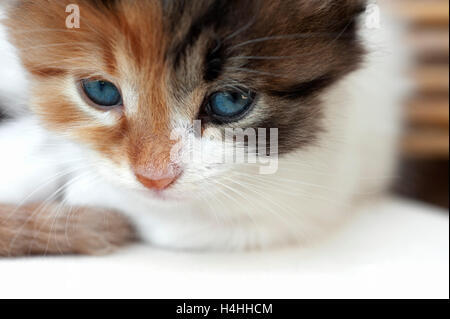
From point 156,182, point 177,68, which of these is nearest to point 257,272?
point 156,182

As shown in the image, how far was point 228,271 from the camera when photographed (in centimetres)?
108

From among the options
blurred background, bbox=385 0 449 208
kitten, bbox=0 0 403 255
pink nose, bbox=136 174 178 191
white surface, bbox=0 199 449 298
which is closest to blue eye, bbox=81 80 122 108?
kitten, bbox=0 0 403 255

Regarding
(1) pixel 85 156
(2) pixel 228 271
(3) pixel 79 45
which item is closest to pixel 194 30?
(3) pixel 79 45

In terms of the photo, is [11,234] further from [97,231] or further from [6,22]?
[6,22]

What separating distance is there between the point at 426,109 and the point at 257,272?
0.93 meters

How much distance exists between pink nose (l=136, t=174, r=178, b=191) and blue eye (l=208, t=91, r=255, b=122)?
134 millimetres

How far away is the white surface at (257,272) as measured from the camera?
95 cm

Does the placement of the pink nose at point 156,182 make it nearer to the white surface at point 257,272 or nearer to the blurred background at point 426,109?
the white surface at point 257,272

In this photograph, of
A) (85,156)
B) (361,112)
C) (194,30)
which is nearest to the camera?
(194,30)

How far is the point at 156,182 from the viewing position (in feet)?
3.14

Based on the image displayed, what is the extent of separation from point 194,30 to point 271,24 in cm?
13

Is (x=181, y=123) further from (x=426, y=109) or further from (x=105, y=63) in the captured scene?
(x=426, y=109)
